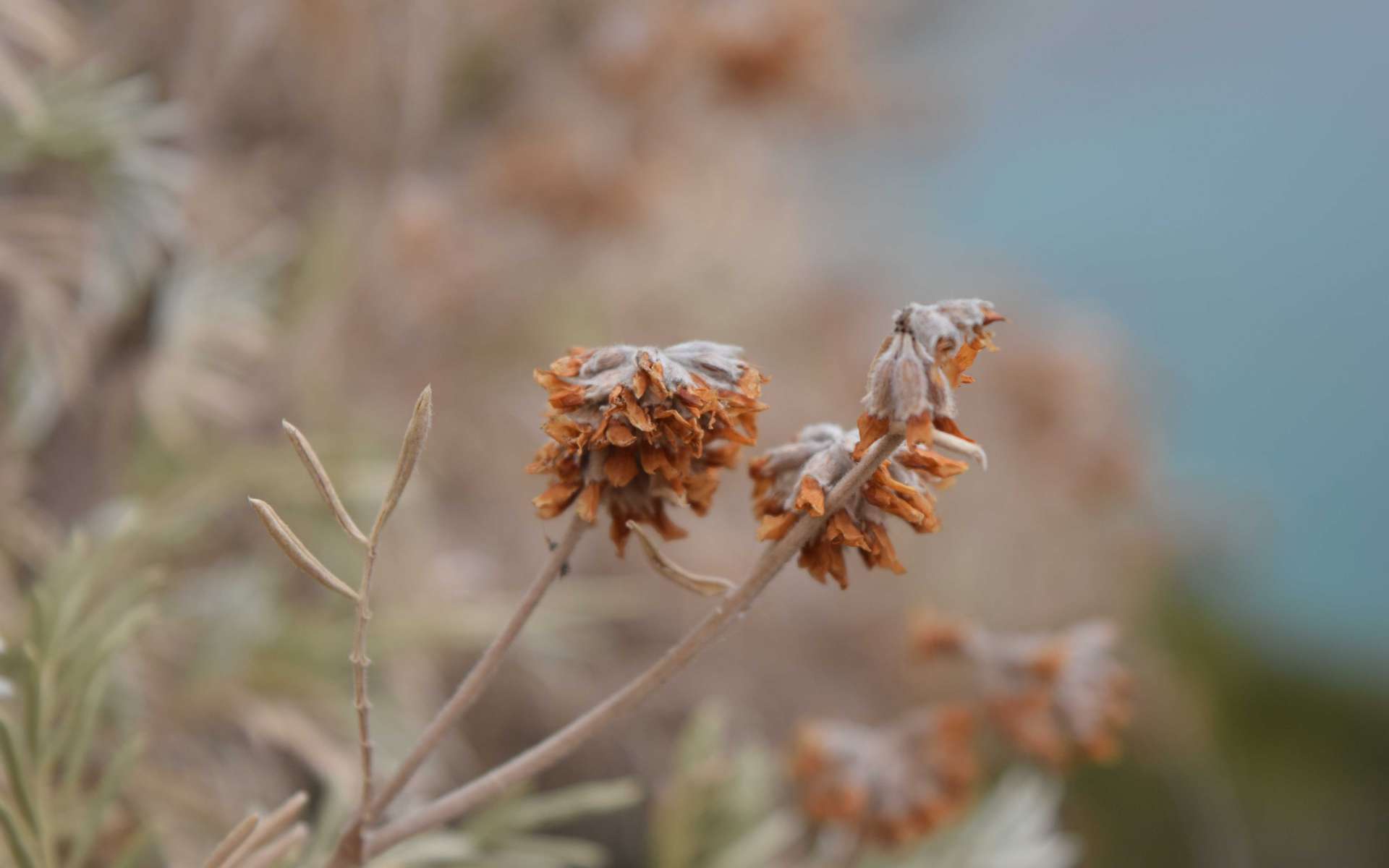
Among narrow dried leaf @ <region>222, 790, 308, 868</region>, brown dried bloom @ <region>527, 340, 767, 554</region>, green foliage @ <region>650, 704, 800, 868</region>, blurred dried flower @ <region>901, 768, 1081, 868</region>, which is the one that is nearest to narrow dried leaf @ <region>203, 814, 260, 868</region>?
narrow dried leaf @ <region>222, 790, 308, 868</region>

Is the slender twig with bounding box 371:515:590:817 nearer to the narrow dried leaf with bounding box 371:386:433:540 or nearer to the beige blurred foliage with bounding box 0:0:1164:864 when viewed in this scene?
the narrow dried leaf with bounding box 371:386:433:540

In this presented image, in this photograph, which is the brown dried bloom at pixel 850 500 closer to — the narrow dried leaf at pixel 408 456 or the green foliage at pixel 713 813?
the narrow dried leaf at pixel 408 456

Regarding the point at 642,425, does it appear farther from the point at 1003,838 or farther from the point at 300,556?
the point at 1003,838

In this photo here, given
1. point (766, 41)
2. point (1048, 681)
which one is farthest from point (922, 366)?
point (766, 41)

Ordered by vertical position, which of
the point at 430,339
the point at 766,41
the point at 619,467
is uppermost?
the point at 766,41

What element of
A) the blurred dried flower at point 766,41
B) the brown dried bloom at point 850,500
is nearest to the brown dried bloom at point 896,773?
the brown dried bloom at point 850,500

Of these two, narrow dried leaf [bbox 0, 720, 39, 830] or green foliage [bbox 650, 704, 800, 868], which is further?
green foliage [bbox 650, 704, 800, 868]

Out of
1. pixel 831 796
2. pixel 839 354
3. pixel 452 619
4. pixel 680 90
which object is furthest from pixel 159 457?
pixel 839 354
